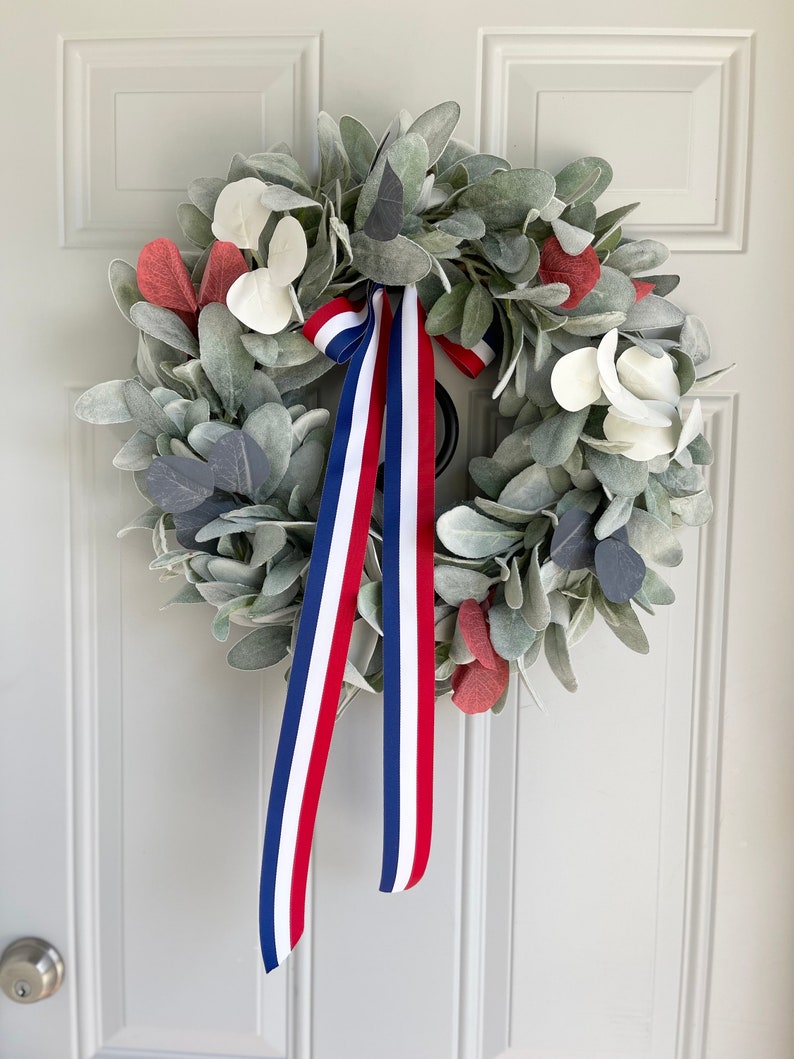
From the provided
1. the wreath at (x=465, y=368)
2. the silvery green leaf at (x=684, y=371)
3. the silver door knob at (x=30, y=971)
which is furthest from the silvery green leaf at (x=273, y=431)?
the silver door knob at (x=30, y=971)

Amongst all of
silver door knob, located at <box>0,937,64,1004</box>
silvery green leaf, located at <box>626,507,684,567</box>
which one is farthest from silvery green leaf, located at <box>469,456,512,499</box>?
silver door knob, located at <box>0,937,64,1004</box>

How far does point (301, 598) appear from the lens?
0.63 m

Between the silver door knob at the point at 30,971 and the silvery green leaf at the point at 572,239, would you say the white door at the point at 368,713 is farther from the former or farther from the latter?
the silvery green leaf at the point at 572,239

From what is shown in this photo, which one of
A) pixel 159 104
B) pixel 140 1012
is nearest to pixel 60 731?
pixel 140 1012

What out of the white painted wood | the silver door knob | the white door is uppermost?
the white painted wood

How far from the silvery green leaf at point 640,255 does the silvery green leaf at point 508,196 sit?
84 millimetres

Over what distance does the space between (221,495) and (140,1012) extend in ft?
1.75

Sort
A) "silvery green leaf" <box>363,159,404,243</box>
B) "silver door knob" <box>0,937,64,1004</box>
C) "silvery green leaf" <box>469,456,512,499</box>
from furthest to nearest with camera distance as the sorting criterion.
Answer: "silver door knob" <box>0,937,64,1004</box> → "silvery green leaf" <box>469,456,512,499</box> → "silvery green leaf" <box>363,159,404,243</box>

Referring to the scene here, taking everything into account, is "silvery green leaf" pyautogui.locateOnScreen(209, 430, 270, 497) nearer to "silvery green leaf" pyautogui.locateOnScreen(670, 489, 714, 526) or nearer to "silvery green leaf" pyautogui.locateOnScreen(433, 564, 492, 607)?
"silvery green leaf" pyautogui.locateOnScreen(433, 564, 492, 607)

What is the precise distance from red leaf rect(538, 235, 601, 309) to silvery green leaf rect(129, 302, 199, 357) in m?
0.28

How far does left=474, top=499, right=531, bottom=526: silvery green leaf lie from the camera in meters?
0.59

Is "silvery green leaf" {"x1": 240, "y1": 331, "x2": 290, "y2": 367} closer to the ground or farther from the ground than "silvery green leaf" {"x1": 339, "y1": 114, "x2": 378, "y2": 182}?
closer to the ground

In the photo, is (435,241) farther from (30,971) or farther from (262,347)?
(30,971)

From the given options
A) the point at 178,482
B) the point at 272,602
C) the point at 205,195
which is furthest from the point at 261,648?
the point at 205,195
